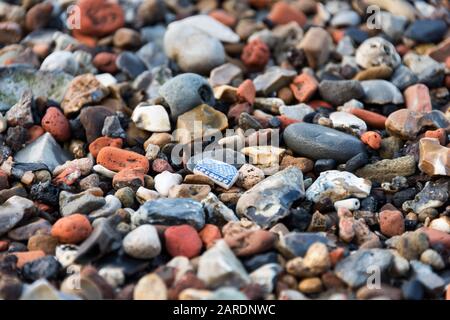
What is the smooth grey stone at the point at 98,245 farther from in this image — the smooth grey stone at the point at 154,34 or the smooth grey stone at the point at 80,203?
the smooth grey stone at the point at 154,34

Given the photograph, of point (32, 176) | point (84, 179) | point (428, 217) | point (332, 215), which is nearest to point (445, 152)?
point (428, 217)

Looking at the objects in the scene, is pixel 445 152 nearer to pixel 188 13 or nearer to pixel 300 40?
pixel 300 40

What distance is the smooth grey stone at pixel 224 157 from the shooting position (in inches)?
114

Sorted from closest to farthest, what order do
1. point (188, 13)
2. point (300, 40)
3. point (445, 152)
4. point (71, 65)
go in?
1. point (445, 152)
2. point (71, 65)
3. point (300, 40)
4. point (188, 13)

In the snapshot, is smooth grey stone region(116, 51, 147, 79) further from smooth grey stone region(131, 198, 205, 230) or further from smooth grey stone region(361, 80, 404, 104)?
smooth grey stone region(131, 198, 205, 230)

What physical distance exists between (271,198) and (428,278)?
62 centimetres

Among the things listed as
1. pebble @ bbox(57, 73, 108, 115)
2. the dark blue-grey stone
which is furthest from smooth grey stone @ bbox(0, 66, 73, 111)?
the dark blue-grey stone

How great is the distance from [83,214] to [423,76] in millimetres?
1843

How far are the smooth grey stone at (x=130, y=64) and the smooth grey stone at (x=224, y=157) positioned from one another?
2.72 ft

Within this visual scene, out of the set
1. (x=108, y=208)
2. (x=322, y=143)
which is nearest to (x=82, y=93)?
(x=108, y=208)

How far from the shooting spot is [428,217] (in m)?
2.64

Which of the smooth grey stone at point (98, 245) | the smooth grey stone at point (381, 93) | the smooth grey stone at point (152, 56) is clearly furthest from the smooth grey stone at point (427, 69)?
the smooth grey stone at point (98, 245)

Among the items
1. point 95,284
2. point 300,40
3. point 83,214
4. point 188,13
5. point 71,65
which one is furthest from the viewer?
point 188,13

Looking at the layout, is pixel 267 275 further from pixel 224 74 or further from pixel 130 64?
pixel 130 64
